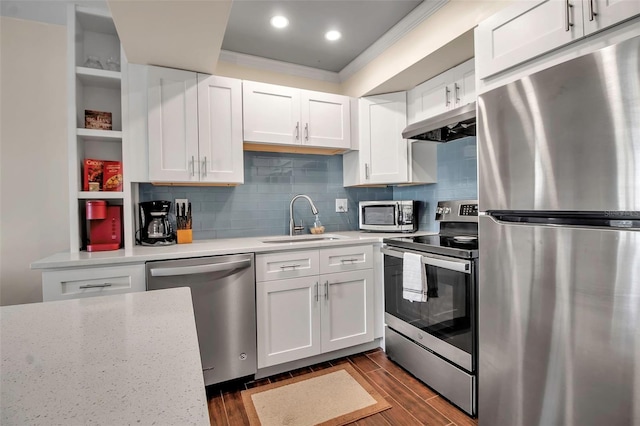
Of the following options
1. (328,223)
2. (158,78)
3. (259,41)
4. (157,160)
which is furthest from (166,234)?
(259,41)

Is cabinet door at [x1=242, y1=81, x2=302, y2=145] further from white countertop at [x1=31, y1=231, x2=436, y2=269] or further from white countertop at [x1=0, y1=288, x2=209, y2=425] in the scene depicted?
white countertop at [x1=0, y1=288, x2=209, y2=425]

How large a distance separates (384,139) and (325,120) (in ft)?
1.74

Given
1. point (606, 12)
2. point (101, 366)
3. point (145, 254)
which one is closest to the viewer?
point (101, 366)

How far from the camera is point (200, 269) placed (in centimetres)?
189

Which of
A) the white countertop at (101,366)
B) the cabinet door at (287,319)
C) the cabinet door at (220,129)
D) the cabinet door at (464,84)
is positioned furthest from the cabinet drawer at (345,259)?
the white countertop at (101,366)

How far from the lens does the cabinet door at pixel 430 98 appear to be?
229cm

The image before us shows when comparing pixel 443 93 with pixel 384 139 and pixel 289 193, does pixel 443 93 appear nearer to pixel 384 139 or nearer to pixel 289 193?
pixel 384 139

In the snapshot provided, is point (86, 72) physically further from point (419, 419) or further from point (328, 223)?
point (419, 419)

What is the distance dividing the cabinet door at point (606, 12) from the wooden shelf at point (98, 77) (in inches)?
99.3

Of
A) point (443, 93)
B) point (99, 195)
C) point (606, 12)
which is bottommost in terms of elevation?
point (99, 195)

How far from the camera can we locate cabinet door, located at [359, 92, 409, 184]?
107 inches

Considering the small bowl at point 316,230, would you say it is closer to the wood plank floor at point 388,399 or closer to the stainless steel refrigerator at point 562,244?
the wood plank floor at point 388,399

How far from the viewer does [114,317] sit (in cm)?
80

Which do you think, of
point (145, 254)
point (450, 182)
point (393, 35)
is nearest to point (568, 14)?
point (393, 35)
